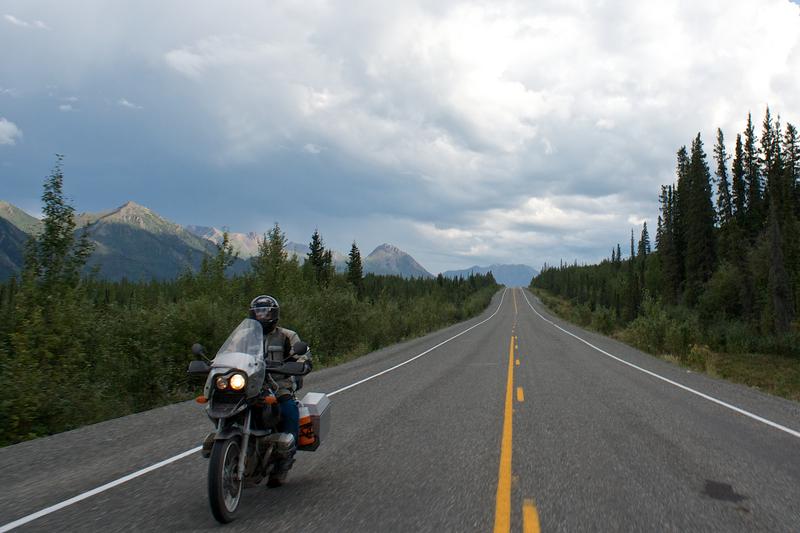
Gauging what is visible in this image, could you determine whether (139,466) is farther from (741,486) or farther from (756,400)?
(756,400)

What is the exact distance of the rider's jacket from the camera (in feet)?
17.3

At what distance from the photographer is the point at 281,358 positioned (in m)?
5.39

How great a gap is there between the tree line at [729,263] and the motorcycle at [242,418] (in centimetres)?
2371

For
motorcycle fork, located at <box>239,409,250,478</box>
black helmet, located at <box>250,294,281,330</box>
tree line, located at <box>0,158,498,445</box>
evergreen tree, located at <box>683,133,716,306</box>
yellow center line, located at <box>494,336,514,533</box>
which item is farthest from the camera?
evergreen tree, located at <box>683,133,716,306</box>

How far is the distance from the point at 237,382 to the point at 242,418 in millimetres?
492

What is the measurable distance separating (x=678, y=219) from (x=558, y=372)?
6862 cm

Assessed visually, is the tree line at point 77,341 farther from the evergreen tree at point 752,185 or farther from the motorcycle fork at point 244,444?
the evergreen tree at point 752,185

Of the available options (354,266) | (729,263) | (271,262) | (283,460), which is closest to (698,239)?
(729,263)

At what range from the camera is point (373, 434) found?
7.45 metres

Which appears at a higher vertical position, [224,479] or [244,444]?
[244,444]

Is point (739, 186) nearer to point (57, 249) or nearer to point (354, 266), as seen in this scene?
point (354, 266)

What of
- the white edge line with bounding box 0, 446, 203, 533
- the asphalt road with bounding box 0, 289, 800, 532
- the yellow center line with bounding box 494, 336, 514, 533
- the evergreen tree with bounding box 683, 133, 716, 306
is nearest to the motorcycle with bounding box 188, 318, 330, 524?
the asphalt road with bounding box 0, 289, 800, 532

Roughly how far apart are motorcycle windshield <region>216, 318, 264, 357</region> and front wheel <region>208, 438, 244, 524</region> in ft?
2.59

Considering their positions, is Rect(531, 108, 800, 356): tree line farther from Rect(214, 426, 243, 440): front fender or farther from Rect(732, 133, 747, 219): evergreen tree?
Rect(214, 426, 243, 440): front fender
